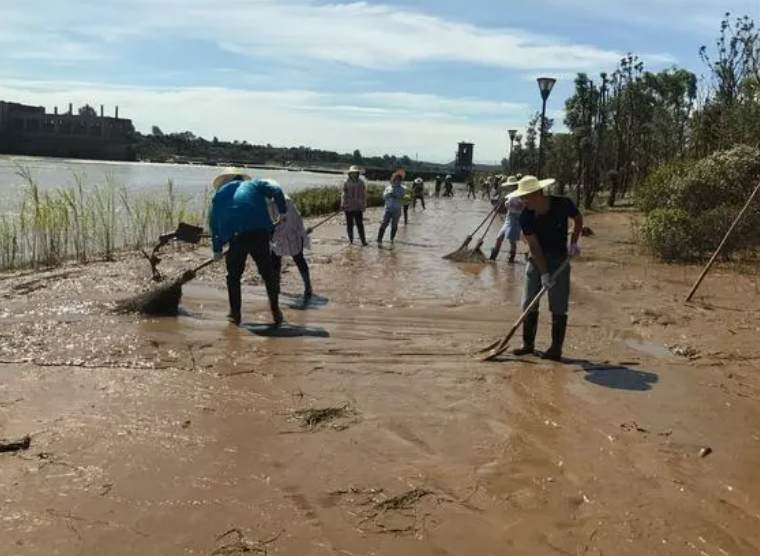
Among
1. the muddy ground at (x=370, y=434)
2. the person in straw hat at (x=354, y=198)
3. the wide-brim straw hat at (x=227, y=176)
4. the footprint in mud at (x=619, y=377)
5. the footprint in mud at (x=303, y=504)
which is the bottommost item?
the footprint in mud at (x=303, y=504)

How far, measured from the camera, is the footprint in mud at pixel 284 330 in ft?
21.5

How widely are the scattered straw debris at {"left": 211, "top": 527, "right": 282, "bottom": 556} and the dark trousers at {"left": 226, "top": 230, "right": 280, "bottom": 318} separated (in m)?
4.01

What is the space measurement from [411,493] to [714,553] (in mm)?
1296

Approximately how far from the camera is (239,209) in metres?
6.75

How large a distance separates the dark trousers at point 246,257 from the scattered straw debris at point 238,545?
158 inches

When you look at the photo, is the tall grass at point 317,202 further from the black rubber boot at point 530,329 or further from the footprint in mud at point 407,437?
the footprint in mud at point 407,437

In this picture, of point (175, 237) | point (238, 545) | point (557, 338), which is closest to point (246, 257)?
point (175, 237)

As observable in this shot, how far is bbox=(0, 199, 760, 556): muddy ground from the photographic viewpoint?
312 cm

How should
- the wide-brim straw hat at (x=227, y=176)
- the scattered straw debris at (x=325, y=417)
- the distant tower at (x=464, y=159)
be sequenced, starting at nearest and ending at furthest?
the scattered straw debris at (x=325, y=417), the wide-brim straw hat at (x=227, y=176), the distant tower at (x=464, y=159)

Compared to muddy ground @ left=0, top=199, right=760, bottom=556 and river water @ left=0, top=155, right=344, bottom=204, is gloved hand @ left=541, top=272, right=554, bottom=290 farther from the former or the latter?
river water @ left=0, top=155, right=344, bottom=204

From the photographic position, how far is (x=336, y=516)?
10.6 ft

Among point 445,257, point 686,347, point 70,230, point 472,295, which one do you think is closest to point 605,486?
point 686,347

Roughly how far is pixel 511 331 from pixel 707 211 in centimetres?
848

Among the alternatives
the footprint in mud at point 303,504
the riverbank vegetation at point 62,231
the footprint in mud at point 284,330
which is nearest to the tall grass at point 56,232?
the riverbank vegetation at point 62,231
